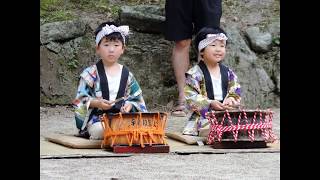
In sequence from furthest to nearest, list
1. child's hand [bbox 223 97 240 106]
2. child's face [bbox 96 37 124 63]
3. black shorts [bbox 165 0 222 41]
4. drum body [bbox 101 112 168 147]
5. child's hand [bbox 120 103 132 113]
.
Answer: black shorts [bbox 165 0 222 41], child's hand [bbox 223 97 240 106], child's face [bbox 96 37 124 63], child's hand [bbox 120 103 132 113], drum body [bbox 101 112 168 147]

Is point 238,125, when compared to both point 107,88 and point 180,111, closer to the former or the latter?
point 107,88

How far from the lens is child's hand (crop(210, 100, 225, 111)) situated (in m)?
5.36

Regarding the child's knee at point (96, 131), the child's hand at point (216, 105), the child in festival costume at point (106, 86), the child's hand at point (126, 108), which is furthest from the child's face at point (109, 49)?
the child's hand at point (216, 105)

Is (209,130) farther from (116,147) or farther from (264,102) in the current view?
(264,102)

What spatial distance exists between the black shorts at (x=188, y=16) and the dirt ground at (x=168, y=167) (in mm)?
2328

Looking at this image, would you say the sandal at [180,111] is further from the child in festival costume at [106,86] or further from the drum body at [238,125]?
the drum body at [238,125]

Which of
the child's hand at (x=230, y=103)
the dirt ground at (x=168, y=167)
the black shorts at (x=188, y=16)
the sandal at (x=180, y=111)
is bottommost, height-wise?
the dirt ground at (x=168, y=167)

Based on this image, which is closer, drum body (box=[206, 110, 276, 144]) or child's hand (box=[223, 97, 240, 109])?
drum body (box=[206, 110, 276, 144])

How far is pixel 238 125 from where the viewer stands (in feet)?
16.5

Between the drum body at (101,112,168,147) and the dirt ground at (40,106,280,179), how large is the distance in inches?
6.4

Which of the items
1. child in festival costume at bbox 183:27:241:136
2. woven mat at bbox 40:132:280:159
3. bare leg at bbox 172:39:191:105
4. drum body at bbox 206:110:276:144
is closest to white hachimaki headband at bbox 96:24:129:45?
child in festival costume at bbox 183:27:241:136

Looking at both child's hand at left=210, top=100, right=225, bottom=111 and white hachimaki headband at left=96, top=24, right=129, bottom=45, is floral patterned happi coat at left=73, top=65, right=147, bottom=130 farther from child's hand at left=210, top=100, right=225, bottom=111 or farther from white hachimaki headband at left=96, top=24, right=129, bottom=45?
child's hand at left=210, top=100, right=225, bottom=111

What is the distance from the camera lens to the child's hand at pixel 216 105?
5.36 m

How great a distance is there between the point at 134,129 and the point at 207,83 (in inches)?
35.6
